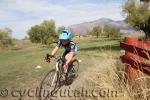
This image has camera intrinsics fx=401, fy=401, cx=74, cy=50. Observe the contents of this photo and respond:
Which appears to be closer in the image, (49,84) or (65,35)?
(49,84)

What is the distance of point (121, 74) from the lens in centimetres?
921

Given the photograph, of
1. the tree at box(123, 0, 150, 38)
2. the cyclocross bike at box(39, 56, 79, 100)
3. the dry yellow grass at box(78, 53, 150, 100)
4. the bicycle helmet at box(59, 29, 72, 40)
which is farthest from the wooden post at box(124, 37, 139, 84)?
the tree at box(123, 0, 150, 38)

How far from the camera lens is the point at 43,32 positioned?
369ft

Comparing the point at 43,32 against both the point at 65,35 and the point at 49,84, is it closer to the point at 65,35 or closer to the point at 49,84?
the point at 65,35

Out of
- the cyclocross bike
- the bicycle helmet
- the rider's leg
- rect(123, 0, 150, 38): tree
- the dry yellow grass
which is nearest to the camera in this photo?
the dry yellow grass

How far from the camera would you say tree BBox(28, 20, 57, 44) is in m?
109

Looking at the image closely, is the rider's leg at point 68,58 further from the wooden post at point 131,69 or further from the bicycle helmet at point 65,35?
the wooden post at point 131,69

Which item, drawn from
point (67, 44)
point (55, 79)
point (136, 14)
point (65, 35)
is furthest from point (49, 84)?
point (136, 14)

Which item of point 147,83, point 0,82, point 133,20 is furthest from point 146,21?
point 147,83

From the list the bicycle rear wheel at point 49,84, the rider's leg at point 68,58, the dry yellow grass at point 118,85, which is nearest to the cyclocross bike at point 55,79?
the bicycle rear wheel at point 49,84

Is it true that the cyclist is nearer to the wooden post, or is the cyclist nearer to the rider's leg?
the rider's leg

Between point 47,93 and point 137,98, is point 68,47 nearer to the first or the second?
point 47,93

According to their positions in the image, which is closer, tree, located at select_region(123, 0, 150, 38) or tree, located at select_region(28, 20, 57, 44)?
tree, located at select_region(123, 0, 150, 38)

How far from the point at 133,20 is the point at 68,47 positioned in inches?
1999
